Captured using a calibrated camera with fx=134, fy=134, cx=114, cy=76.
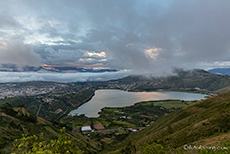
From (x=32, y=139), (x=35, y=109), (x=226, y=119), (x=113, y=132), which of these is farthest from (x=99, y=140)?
(x=35, y=109)

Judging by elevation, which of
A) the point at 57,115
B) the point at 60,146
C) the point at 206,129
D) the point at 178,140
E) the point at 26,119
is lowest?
the point at 57,115

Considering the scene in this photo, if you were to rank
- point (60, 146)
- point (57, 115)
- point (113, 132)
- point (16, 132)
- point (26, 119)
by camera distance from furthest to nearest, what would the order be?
point (57, 115)
point (113, 132)
point (26, 119)
point (16, 132)
point (60, 146)

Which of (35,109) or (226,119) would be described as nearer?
(226,119)

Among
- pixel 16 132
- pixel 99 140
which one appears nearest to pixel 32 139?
pixel 16 132

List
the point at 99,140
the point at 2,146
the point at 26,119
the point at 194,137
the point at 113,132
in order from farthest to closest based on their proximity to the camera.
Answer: the point at 113,132
the point at 99,140
the point at 26,119
the point at 2,146
the point at 194,137

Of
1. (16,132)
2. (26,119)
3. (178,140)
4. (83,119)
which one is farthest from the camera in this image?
(83,119)

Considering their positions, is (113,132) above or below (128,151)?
below

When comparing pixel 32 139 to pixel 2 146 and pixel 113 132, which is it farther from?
pixel 113 132

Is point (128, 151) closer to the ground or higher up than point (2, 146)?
higher up

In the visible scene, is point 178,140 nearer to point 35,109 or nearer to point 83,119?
point 83,119
